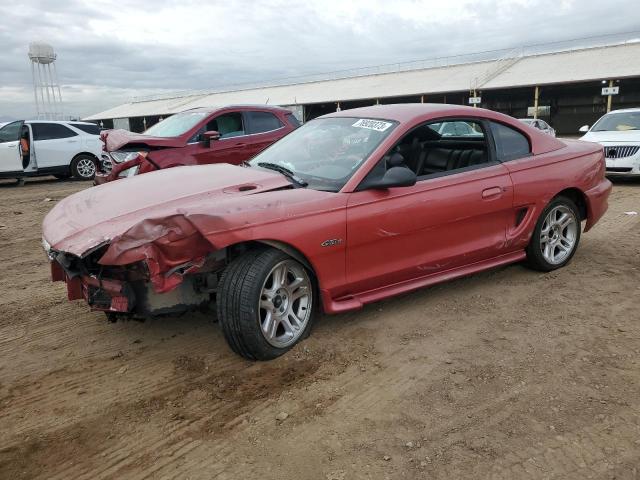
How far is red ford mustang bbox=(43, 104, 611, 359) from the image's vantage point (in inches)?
119

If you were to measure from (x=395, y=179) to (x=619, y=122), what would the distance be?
932 centimetres

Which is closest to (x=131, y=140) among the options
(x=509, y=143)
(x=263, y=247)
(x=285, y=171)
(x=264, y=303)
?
(x=285, y=171)

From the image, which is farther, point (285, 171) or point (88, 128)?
point (88, 128)

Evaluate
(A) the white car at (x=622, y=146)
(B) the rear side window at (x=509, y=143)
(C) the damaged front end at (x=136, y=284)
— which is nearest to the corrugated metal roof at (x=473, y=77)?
(A) the white car at (x=622, y=146)

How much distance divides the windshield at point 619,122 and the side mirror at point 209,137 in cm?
801

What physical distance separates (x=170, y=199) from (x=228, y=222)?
620 millimetres

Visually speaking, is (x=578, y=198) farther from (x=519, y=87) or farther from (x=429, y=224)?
(x=519, y=87)

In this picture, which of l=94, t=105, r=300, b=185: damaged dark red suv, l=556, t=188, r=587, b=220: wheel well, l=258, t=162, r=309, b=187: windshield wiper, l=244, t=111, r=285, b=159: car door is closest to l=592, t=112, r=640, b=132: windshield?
l=94, t=105, r=300, b=185: damaged dark red suv

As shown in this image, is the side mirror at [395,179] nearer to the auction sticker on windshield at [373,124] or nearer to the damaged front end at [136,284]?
the auction sticker on windshield at [373,124]

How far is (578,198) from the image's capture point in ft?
15.9

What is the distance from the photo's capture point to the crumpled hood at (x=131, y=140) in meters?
7.09

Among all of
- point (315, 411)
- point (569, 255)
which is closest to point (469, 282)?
point (569, 255)

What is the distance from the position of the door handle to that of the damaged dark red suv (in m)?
3.93

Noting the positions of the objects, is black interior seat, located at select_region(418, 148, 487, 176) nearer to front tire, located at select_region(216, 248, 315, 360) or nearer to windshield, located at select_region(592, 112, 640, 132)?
front tire, located at select_region(216, 248, 315, 360)
